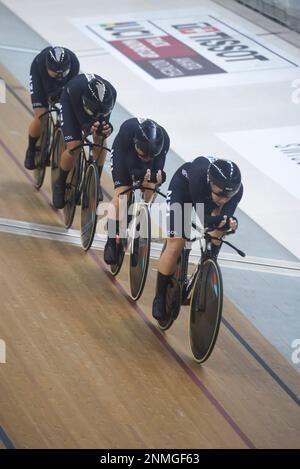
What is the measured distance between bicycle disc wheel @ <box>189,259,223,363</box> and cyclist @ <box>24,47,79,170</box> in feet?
7.54

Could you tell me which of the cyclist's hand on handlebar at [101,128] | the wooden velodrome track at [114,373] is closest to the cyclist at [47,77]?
the cyclist's hand on handlebar at [101,128]

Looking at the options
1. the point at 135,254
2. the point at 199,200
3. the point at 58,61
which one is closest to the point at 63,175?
the point at 58,61

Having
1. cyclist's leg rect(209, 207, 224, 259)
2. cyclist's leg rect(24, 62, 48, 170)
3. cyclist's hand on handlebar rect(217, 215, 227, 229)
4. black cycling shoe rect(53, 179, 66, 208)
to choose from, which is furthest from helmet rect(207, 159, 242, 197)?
cyclist's leg rect(24, 62, 48, 170)

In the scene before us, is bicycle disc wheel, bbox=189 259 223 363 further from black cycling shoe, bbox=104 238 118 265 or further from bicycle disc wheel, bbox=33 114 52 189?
bicycle disc wheel, bbox=33 114 52 189

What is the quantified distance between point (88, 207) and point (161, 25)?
5.95 meters

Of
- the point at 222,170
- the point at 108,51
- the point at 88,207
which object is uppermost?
the point at 222,170

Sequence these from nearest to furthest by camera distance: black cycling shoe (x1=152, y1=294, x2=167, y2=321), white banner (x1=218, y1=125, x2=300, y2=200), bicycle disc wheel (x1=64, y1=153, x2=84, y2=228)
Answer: black cycling shoe (x1=152, y1=294, x2=167, y2=321) → bicycle disc wheel (x1=64, y1=153, x2=84, y2=228) → white banner (x1=218, y1=125, x2=300, y2=200)

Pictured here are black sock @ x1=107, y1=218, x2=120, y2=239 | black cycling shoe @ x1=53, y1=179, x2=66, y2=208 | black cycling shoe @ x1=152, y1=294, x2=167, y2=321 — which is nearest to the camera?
black cycling shoe @ x1=152, y1=294, x2=167, y2=321

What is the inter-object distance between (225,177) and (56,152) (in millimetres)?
2565

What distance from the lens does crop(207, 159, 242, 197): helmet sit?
5422 millimetres
